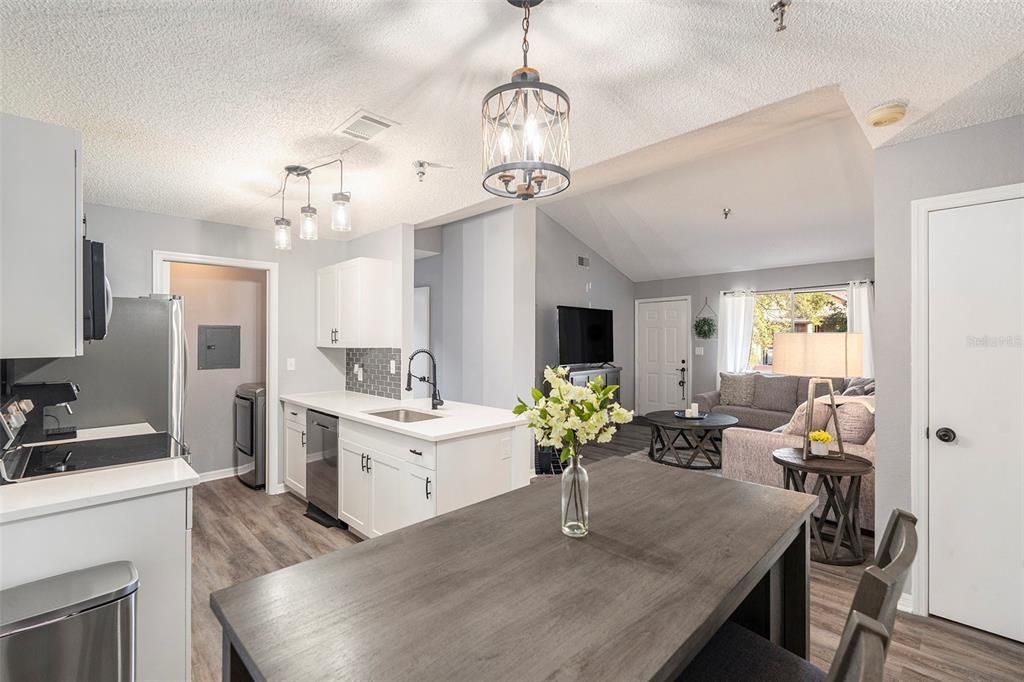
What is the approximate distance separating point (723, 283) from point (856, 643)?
747cm

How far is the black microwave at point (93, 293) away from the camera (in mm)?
1698

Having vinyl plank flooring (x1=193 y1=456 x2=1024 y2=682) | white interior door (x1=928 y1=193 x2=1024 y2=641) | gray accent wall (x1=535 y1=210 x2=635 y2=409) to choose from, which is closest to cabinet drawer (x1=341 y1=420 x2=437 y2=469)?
vinyl plank flooring (x1=193 y1=456 x2=1024 y2=682)

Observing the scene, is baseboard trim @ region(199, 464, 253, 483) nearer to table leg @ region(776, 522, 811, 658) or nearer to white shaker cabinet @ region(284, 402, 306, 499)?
white shaker cabinet @ region(284, 402, 306, 499)

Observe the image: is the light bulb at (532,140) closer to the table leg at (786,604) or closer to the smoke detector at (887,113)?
the table leg at (786,604)

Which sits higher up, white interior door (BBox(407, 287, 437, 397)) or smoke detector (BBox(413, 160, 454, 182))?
smoke detector (BBox(413, 160, 454, 182))

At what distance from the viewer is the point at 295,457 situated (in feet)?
13.4

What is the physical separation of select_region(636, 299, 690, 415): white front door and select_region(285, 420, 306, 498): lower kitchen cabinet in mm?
5697

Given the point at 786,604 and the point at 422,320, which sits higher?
the point at 422,320

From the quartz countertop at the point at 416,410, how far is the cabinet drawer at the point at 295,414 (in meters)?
0.05

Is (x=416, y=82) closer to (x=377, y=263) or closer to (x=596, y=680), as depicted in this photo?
(x=596, y=680)

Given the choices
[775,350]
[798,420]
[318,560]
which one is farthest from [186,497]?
[798,420]

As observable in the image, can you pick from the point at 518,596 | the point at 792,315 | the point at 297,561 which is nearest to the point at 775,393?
the point at 792,315

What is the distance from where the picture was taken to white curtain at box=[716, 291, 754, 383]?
23.5ft

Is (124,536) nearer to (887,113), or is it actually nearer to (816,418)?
(887,113)
